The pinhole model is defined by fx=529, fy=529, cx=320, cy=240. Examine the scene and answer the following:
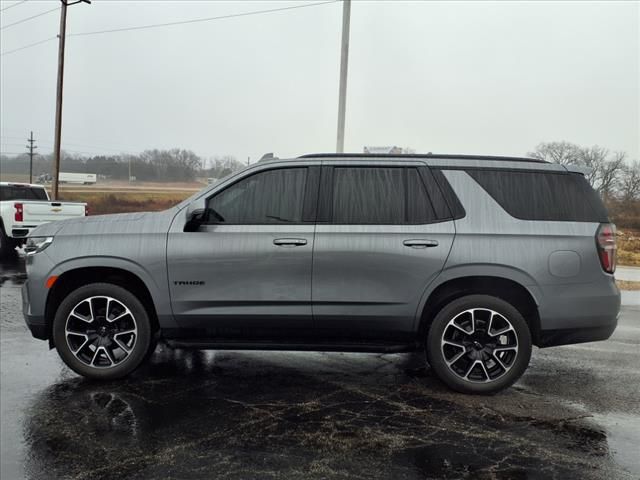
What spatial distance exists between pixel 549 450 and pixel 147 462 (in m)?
2.42

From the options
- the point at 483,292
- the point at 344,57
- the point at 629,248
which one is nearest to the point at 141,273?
the point at 483,292

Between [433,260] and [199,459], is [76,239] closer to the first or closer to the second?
[199,459]

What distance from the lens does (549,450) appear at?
3.28 meters

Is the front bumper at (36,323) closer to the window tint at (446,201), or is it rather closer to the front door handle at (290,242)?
the front door handle at (290,242)

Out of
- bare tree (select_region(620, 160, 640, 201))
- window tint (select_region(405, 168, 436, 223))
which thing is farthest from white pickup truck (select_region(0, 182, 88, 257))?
bare tree (select_region(620, 160, 640, 201))

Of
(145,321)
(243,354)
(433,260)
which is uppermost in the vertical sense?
(433,260)

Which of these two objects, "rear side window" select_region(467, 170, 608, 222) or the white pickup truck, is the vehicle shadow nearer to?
"rear side window" select_region(467, 170, 608, 222)

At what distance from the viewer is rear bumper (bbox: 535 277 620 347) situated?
415cm

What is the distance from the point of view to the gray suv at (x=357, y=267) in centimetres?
418

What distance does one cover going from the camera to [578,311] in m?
4.16

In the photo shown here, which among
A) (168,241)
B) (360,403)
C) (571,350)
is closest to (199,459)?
(360,403)

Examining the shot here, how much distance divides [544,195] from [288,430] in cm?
272

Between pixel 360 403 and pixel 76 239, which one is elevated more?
pixel 76 239

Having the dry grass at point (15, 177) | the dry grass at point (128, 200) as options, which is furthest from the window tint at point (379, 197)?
the dry grass at point (15, 177)
